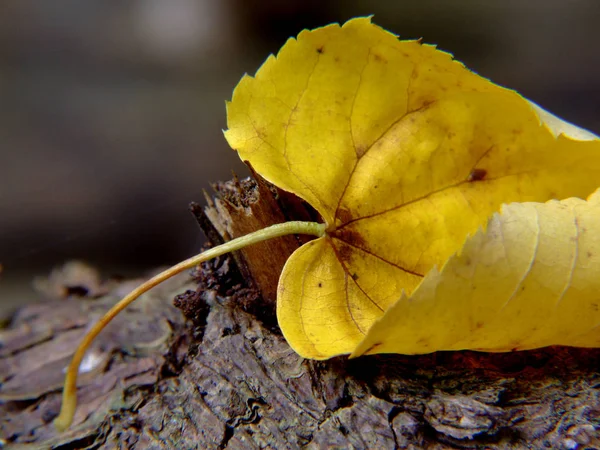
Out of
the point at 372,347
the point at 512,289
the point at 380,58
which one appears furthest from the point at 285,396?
the point at 380,58

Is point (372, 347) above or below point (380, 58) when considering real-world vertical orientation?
below

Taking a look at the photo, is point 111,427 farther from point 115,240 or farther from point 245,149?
point 115,240

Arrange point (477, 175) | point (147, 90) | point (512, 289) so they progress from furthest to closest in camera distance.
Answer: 1. point (147, 90)
2. point (477, 175)
3. point (512, 289)

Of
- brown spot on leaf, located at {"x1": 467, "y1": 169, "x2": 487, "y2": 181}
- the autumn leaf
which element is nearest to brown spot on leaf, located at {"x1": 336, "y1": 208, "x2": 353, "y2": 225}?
the autumn leaf

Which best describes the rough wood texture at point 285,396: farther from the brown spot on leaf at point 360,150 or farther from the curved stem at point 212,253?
the brown spot on leaf at point 360,150

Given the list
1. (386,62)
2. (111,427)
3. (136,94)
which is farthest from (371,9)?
(111,427)

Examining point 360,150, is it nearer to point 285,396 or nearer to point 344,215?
point 344,215

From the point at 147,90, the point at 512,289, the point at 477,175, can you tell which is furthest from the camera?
the point at 147,90
